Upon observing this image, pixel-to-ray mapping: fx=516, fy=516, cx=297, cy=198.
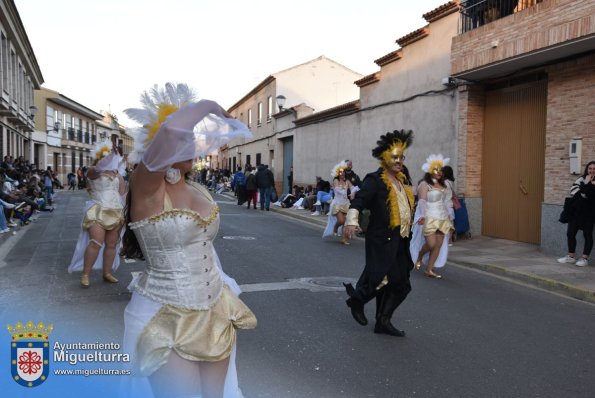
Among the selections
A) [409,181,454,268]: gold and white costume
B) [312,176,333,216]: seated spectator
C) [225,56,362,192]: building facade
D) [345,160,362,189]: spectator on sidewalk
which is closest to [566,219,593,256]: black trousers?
[409,181,454,268]: gold and white costume

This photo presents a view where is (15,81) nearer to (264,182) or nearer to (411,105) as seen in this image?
(264,182)

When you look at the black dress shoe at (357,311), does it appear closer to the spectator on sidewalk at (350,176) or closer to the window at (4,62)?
the spectator on sidewalk at (350,176)

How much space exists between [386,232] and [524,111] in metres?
8.29

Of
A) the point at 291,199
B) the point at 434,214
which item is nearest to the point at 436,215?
the point at 434,214

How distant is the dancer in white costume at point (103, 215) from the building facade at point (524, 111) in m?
7.95

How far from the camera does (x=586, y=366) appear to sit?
4.46 meters

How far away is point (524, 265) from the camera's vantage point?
9039mm

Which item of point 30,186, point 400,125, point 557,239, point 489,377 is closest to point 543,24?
point 557,239

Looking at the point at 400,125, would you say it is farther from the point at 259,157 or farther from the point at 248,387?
the point at 259,157

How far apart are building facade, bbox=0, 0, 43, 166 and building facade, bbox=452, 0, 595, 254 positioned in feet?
58.8

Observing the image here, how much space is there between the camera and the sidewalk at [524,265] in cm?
753

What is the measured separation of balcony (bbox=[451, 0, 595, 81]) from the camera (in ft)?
29.8

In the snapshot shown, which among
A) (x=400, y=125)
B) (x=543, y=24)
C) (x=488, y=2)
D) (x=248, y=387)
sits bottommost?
(x=248, y=387)

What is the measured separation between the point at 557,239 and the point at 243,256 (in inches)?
242
